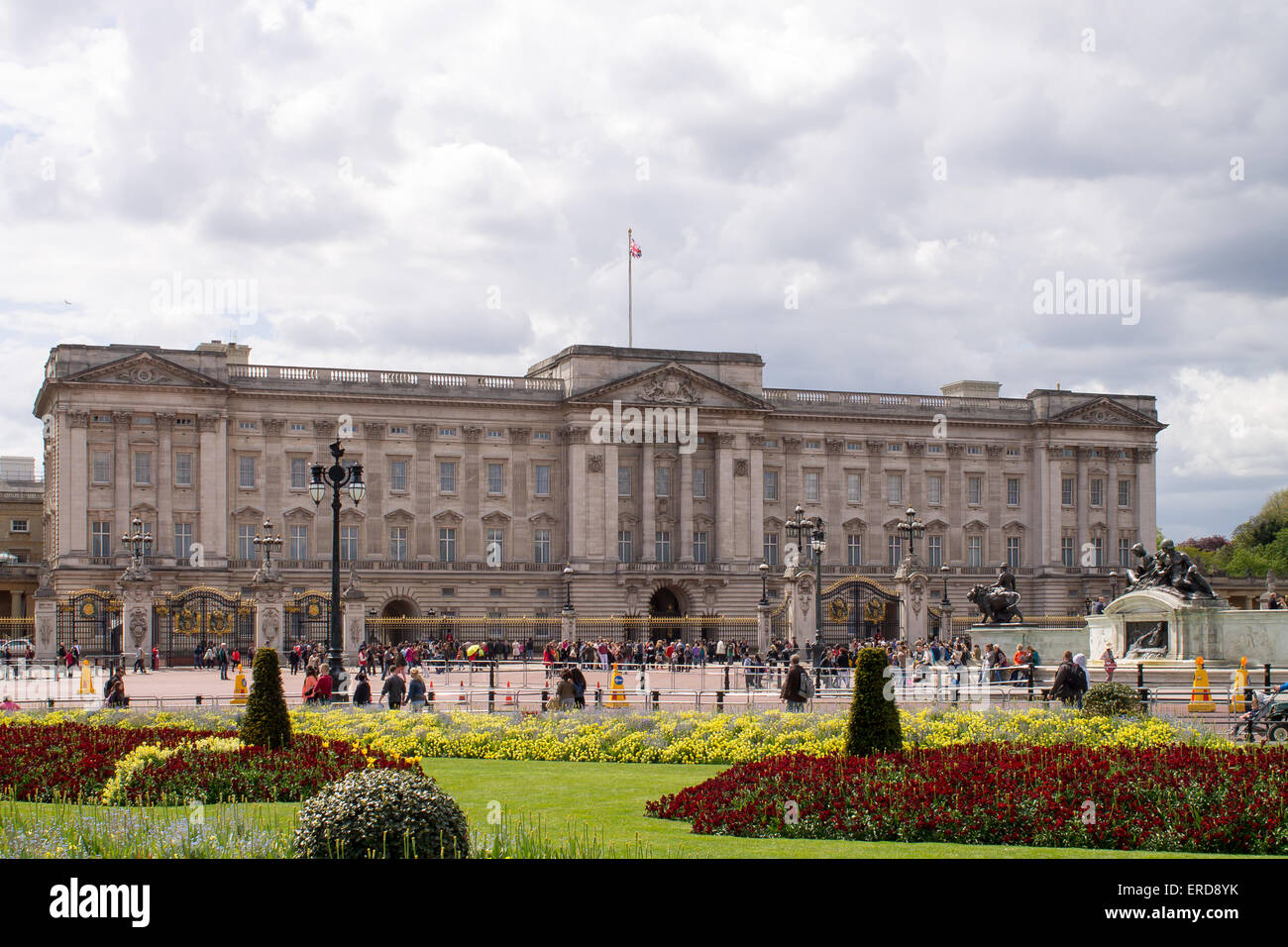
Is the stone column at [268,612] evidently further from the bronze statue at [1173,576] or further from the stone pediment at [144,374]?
the bronze statue at [1173,576]

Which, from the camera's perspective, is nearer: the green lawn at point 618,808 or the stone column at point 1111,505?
the green lawn at point 618,808

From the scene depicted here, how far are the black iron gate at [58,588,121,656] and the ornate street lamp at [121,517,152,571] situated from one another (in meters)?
1.79

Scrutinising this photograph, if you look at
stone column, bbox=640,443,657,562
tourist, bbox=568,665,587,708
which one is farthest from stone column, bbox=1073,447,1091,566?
tourist, bbox=568,665,587,708

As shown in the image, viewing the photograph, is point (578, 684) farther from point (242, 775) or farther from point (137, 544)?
point (137, 544)

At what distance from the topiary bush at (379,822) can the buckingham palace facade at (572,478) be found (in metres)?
63.5

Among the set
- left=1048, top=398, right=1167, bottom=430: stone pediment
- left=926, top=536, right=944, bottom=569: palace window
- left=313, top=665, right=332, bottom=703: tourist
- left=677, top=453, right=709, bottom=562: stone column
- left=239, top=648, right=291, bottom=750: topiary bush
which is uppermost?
left=1048, top=398, right=1167, bottom=430: stone pediment

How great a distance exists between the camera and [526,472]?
81000mm

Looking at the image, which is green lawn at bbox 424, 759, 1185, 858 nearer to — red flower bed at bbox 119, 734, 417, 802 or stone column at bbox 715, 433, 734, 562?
red flower bed at bbox 119, 734, 417, 802

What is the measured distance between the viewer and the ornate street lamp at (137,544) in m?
59.7

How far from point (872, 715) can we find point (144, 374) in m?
60.6

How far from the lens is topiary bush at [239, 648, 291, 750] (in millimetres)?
20250

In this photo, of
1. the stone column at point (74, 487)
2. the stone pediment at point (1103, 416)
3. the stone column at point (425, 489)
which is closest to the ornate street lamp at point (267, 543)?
the stone column at point (425, 489)
